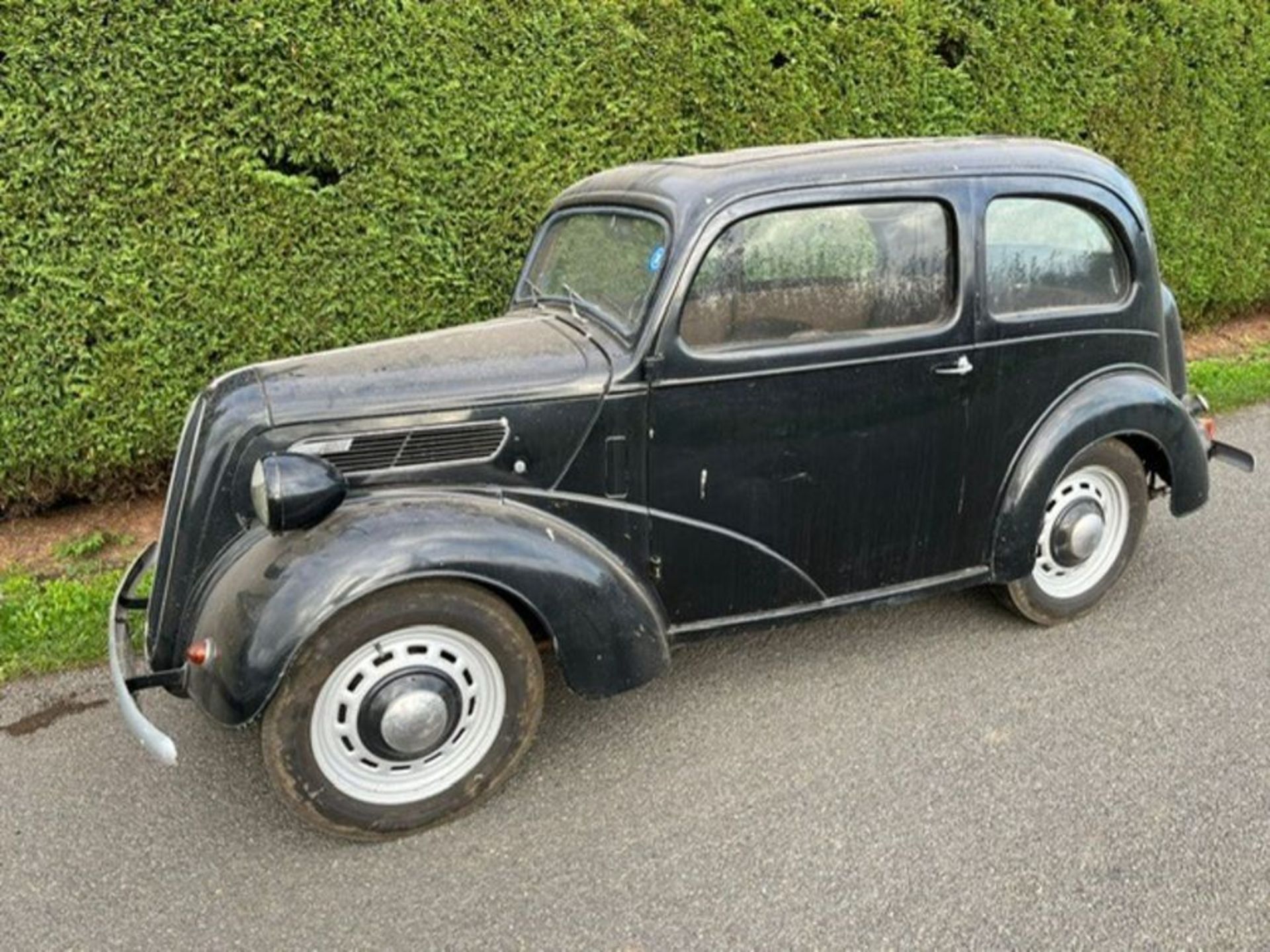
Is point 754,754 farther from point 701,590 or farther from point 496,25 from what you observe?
point 496,25

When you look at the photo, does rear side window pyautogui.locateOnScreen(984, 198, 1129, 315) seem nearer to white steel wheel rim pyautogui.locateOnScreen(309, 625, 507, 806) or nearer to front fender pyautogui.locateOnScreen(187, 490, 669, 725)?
→ front fender pyautogui.locateOnScreen(187, 490, 669, 725)

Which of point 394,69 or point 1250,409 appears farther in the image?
point 1250,409

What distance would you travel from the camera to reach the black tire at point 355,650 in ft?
8.96

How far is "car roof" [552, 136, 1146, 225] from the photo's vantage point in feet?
10.5

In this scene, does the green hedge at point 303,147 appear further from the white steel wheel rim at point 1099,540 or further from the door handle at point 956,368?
the white steel wheel rim at point 1099,540

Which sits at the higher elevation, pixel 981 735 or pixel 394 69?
pixel 394 69

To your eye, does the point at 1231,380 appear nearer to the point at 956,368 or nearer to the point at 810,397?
the point at 956,368

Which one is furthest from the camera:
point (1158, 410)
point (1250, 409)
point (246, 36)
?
point (1250, 409)

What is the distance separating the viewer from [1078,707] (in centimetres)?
337

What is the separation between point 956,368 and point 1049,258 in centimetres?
62

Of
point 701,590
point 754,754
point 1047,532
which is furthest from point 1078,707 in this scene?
point 701,590

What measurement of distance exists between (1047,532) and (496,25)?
12.2ft

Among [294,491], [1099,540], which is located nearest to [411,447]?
[294,491]

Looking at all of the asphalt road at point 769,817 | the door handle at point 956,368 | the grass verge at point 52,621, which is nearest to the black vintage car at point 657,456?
the door handle at point 956,368
